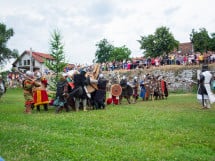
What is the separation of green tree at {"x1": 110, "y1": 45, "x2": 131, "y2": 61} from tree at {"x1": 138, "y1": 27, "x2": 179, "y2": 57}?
2069 centimetres

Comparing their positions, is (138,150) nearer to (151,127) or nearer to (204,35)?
(151,127)

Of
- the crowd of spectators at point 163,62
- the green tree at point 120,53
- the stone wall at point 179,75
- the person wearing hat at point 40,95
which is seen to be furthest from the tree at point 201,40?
the person wearing hat at point 40,95

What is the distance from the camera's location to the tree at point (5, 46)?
5903cm

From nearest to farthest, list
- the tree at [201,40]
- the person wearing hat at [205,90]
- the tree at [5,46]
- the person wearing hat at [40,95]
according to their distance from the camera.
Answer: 1. the person wearing hat at [40,95]
2. the person wearing hat at [205,90]
3. the tree at [201,40]
4. the tree at [5,46]

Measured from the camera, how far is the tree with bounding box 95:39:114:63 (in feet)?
250

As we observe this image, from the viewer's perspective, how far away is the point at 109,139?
8773 millimetres

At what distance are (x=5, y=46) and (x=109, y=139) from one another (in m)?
54.7

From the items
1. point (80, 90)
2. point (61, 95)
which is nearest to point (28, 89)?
point (61, 95)

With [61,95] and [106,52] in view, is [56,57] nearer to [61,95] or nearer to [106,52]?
[61,95]

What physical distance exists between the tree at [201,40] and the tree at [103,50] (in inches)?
1144

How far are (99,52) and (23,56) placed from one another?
18096 mm

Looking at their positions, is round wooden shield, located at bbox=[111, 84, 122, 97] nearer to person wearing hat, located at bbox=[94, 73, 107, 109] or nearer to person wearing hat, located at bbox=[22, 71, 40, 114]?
person wearing hat, located at bbox=[94, 73, 107, 109]

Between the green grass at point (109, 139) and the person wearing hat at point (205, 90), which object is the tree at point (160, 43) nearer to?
the person wearing hat at point (205, 90)

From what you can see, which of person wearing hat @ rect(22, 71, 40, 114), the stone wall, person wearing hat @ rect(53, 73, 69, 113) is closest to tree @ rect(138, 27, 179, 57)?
the stone wall
